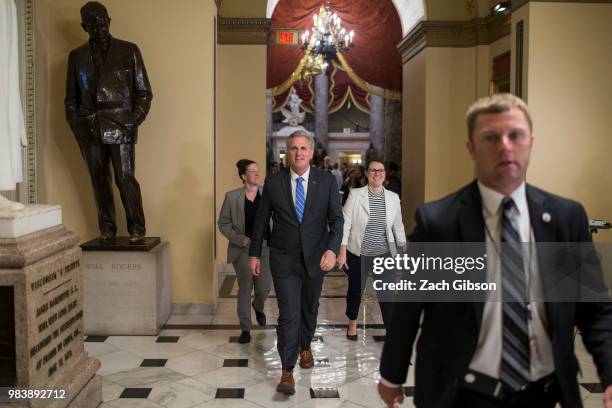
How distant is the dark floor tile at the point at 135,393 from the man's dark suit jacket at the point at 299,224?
126 centimetres

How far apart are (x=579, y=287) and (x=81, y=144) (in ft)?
17.2

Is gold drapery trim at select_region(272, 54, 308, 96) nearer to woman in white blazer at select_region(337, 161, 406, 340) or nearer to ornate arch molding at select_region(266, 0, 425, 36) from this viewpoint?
ornate arch molding at select_region(266, 0, 425, 36)

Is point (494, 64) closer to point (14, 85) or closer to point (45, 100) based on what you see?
point (45, 100)

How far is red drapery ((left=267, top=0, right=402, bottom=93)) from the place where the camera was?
14719mm

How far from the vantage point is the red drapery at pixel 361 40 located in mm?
14719

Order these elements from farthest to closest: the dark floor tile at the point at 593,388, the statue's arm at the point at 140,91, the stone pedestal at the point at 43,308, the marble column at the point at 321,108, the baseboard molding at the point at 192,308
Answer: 1. the marble column at the point at 321,108
2. the baseboard molding at the point at 192,308
3. the statue's arm at the point at 140,91
4. the dark floor tile at the point at 593,388
5. the stone pedestal at the point at 43,308

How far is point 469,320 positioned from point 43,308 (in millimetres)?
2586

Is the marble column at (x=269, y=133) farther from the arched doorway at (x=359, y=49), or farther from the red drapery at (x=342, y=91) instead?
the red drapery at (x=342, y=91)

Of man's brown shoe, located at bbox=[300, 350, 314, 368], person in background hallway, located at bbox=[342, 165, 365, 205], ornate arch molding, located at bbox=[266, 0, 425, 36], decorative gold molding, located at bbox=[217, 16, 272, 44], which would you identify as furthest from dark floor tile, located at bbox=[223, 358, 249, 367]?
person in background hallway, located at bbox=[342, 165, 365, 205]

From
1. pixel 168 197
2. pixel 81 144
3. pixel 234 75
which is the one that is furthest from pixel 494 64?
pixel 81 144

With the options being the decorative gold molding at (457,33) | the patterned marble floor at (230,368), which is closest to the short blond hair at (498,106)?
the patterned marble floor at (230,368)

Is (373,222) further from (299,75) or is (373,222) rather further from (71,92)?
(299,75)

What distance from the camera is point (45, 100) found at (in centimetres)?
670

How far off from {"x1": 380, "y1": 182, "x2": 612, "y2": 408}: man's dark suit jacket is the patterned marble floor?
2471 millimetres
